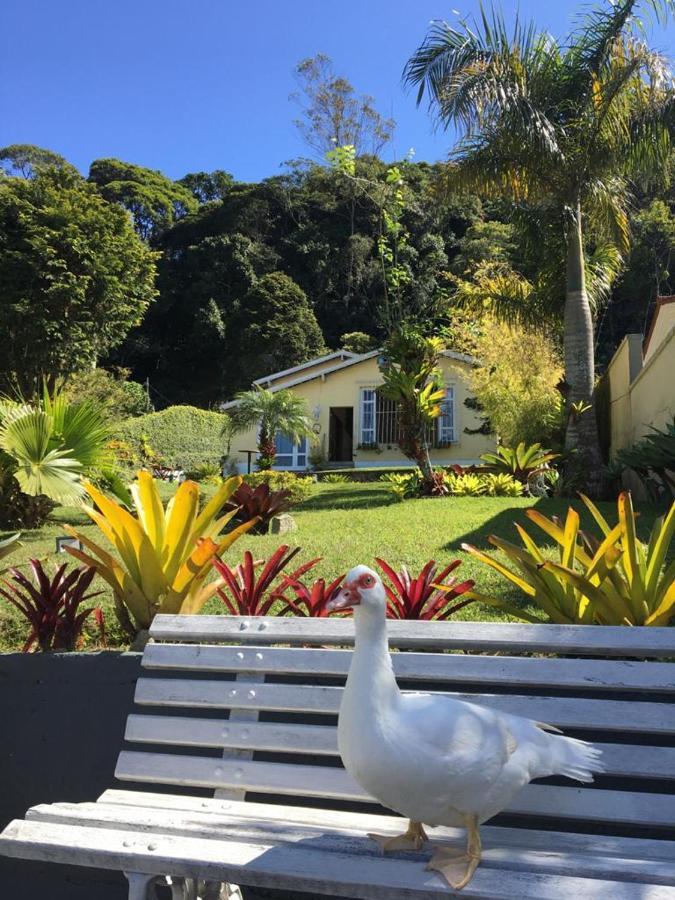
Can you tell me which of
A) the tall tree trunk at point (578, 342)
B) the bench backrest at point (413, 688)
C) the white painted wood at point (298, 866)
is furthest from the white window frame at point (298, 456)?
the white painted wood at point (298, 866)

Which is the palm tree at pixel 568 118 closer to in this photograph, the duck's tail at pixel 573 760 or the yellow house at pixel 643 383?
the yellow house at pixel 643 383

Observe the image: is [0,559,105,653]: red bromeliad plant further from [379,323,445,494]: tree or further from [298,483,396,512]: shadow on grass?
[379,323,445,494]: tree

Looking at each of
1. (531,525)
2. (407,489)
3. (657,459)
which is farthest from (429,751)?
(407,489)

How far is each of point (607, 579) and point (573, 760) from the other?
110cm

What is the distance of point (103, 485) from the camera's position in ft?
28.7

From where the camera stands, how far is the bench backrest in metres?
2.00

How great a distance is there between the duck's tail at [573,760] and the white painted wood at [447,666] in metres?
0.26

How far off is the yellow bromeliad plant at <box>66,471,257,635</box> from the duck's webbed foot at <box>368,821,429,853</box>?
148cm

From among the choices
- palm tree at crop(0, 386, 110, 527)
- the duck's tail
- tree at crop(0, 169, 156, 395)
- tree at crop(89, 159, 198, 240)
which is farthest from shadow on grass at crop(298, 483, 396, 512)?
tree at crop(89, 159, 198, 240)

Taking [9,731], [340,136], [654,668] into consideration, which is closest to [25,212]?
[340,136]

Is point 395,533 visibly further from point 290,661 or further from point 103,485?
point 290,661

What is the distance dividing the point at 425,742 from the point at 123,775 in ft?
4.13

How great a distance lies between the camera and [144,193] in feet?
158

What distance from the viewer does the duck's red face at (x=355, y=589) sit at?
176 cm
